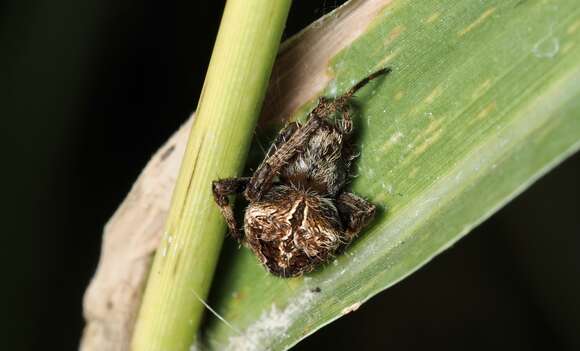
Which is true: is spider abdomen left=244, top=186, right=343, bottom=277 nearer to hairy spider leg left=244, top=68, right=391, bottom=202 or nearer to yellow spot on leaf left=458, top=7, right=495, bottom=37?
hairy spider leg left=244, top=68, right=391, bottom=202

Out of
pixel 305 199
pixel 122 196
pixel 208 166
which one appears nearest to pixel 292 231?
pixel 305 199

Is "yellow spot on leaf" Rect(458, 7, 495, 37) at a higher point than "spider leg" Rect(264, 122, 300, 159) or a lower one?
higher

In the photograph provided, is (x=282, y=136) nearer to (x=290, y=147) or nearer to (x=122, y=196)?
(x=290, y=147)

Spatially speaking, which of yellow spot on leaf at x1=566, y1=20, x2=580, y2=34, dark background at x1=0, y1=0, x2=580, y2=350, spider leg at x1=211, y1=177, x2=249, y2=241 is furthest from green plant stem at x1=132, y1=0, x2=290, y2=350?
dark background at x1=0, y1=0, x2=580, y2=350

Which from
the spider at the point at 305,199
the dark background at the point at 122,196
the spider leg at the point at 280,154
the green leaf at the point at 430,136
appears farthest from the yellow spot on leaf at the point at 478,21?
the dark background at the point at 122,196

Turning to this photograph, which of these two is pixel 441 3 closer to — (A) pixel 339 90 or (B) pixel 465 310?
(A) pixel 339 90
